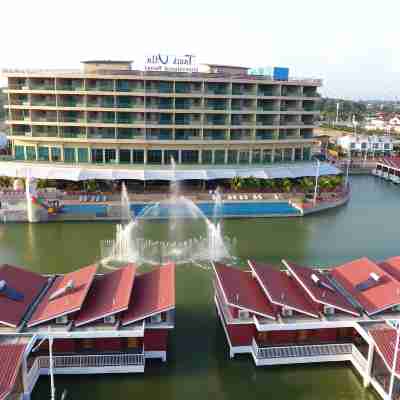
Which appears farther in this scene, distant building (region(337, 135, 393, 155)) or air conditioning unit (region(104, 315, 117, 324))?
distant building (region(337, 135, 393, 155))

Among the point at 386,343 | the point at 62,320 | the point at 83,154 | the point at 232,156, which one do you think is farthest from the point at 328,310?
the point at 83,154

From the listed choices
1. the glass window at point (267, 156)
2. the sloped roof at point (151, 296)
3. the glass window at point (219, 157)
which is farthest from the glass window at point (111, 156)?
the sloped roof at point (151, 296)

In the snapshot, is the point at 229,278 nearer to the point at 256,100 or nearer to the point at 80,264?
the point at 80,264

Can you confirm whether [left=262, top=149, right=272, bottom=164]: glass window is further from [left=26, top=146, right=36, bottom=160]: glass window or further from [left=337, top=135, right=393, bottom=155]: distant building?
[left=337, top=135, right=393, bottom=155]: distant building

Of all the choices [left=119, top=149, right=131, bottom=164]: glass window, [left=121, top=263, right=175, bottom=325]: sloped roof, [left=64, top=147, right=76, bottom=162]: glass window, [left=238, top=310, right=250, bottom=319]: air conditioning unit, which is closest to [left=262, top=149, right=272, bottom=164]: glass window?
[left=119, top=149, right=131, bottom=164]: glass window

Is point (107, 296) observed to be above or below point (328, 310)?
above

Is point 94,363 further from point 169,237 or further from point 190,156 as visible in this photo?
point 190,156
